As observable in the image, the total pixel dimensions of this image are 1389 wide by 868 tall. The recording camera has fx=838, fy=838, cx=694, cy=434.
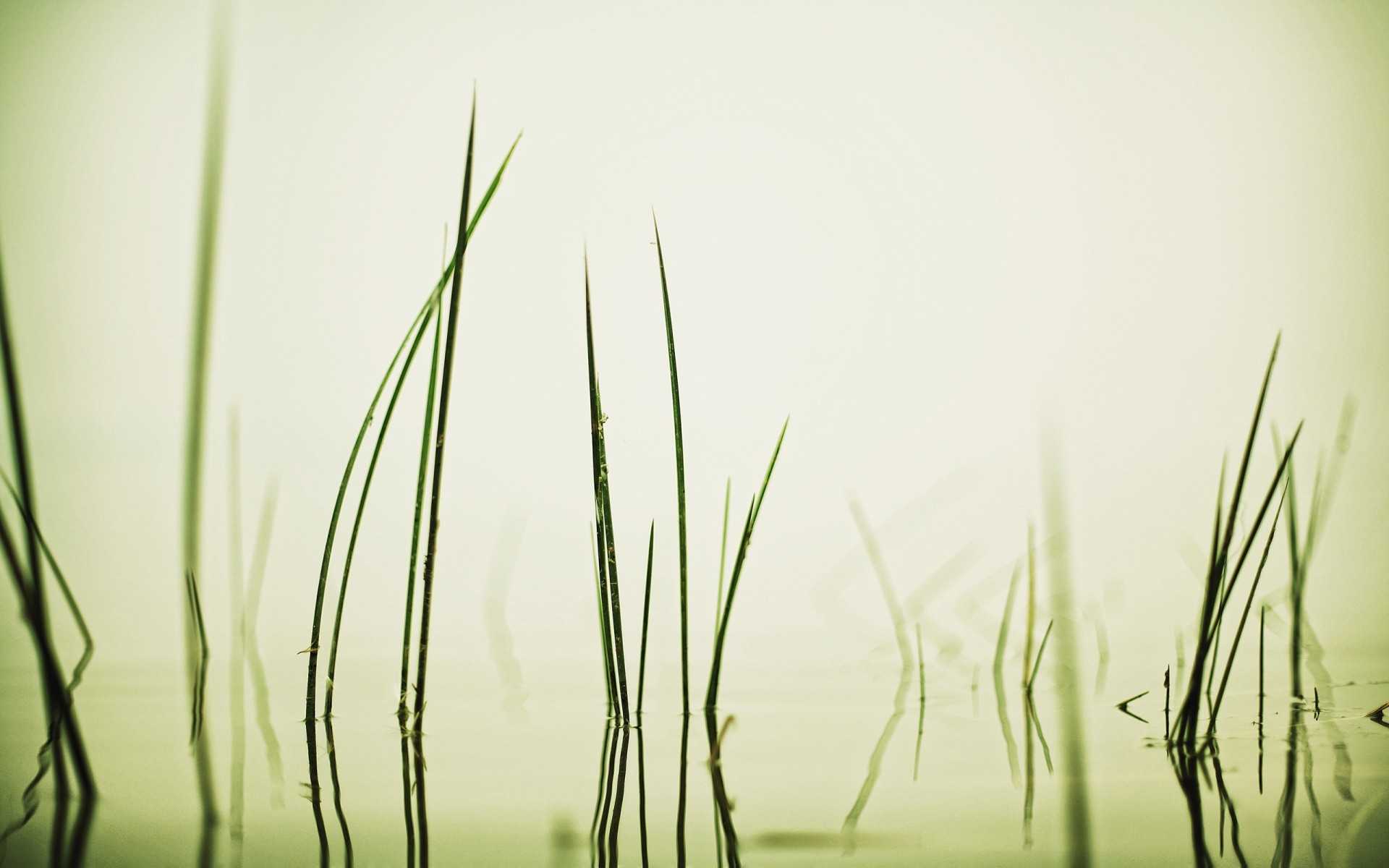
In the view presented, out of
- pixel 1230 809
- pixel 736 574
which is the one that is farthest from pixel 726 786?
pixel 1230 809

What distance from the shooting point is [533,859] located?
1.31ft

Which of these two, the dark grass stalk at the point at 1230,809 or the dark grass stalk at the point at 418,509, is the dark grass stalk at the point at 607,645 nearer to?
the dark grass stalk at the point at 418,509

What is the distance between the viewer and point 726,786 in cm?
51

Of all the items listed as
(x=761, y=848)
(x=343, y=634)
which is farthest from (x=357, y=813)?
(x=343, y=634)

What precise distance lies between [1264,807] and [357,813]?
48 cm

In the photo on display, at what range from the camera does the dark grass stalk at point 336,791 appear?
1.31 feet

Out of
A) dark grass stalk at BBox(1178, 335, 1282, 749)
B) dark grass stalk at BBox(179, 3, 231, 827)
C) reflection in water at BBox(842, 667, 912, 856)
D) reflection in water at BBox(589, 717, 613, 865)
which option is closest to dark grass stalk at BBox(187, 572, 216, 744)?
dark grass stalk at BBox(179, 3, 231, 827)

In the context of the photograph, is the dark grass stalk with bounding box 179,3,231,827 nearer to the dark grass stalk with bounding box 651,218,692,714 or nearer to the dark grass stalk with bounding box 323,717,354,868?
the dark grass stalk with bounding box 323,717,354,868

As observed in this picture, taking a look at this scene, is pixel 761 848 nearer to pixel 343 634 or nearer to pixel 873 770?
pixel 873 770

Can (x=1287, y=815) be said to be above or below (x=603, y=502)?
below

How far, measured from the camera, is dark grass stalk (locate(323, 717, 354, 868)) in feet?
1.31

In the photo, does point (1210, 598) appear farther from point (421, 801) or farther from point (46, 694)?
point (46, 694)

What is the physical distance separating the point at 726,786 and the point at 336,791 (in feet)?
0.75

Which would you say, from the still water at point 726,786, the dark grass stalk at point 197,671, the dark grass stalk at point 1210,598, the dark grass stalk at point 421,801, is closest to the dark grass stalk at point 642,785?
the still water at point 726,786
